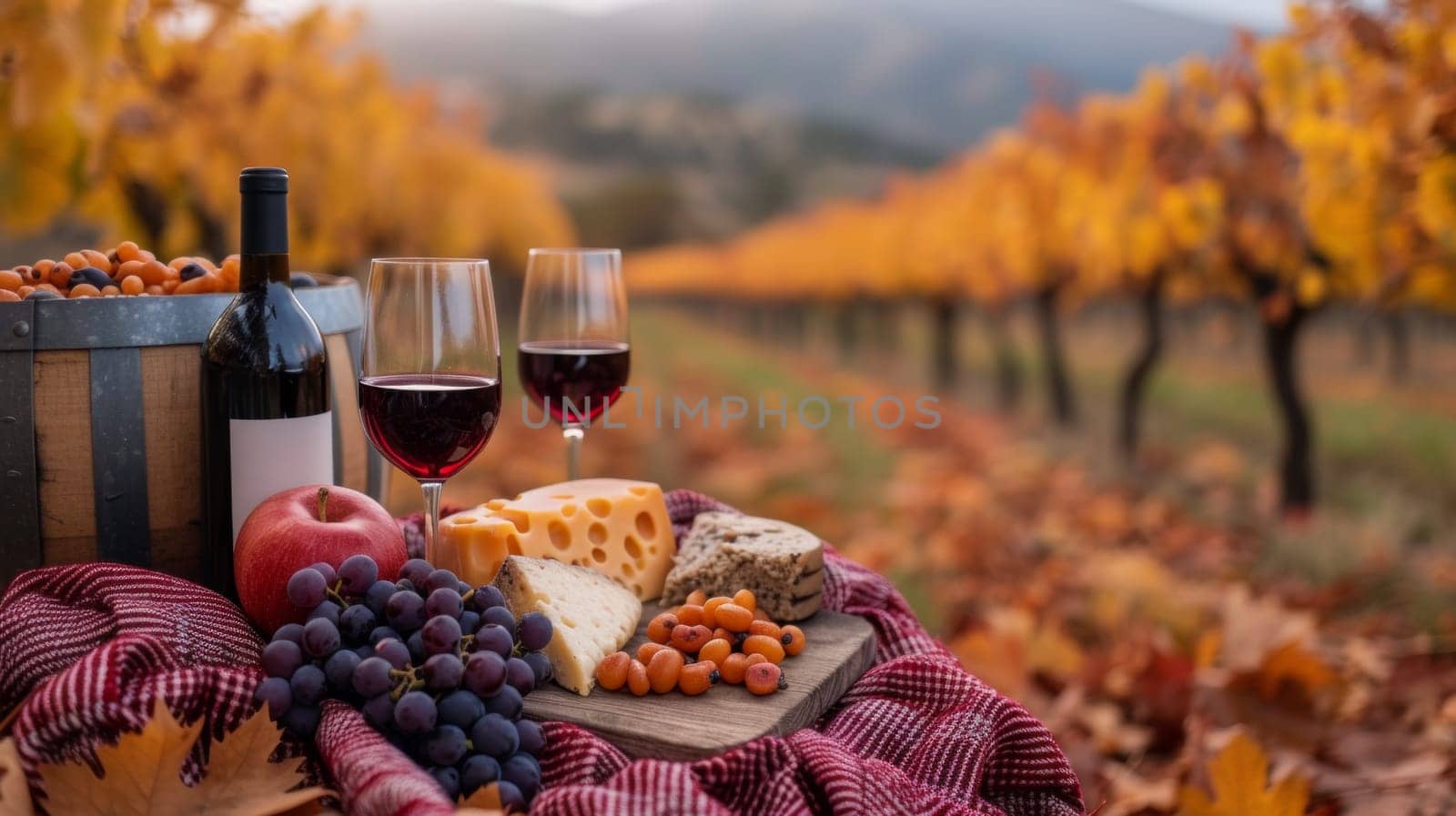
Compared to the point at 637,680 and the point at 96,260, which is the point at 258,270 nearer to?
the point at 96,260

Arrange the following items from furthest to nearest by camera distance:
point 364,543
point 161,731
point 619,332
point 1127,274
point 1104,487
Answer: point 1127,274
point 1104,487
point 619,332
point 364,543
point 161,731

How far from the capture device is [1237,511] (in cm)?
715

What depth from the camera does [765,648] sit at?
1.44 m


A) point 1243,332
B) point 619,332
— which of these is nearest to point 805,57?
point 1243,332

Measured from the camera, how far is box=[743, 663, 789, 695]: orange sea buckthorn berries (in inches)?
53.7

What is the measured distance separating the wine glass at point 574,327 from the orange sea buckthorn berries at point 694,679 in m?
0.69


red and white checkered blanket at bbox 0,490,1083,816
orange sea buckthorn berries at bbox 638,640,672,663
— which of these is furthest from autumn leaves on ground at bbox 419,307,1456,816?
orange sea buckthorn berries at bbox 638,640,672,663

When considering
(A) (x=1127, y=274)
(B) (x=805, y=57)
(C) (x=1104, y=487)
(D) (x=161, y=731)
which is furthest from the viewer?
(B) (x=805, y=57)

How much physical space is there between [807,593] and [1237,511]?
6326mm

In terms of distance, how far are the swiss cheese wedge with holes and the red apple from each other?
0.11 m

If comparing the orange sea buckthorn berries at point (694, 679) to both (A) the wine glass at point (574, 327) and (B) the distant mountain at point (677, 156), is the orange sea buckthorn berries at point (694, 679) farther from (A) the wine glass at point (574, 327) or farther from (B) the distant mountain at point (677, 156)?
(B) the distant mountain at point (677, 156)

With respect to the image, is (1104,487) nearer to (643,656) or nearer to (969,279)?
(969,279)

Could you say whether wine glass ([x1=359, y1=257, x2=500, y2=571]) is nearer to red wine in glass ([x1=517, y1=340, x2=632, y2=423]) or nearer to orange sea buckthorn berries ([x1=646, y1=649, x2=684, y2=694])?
orange sea buckthorn berries ([x1=646, y1=649, x2=684, y2=694])

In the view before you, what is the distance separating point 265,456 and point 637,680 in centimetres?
56
